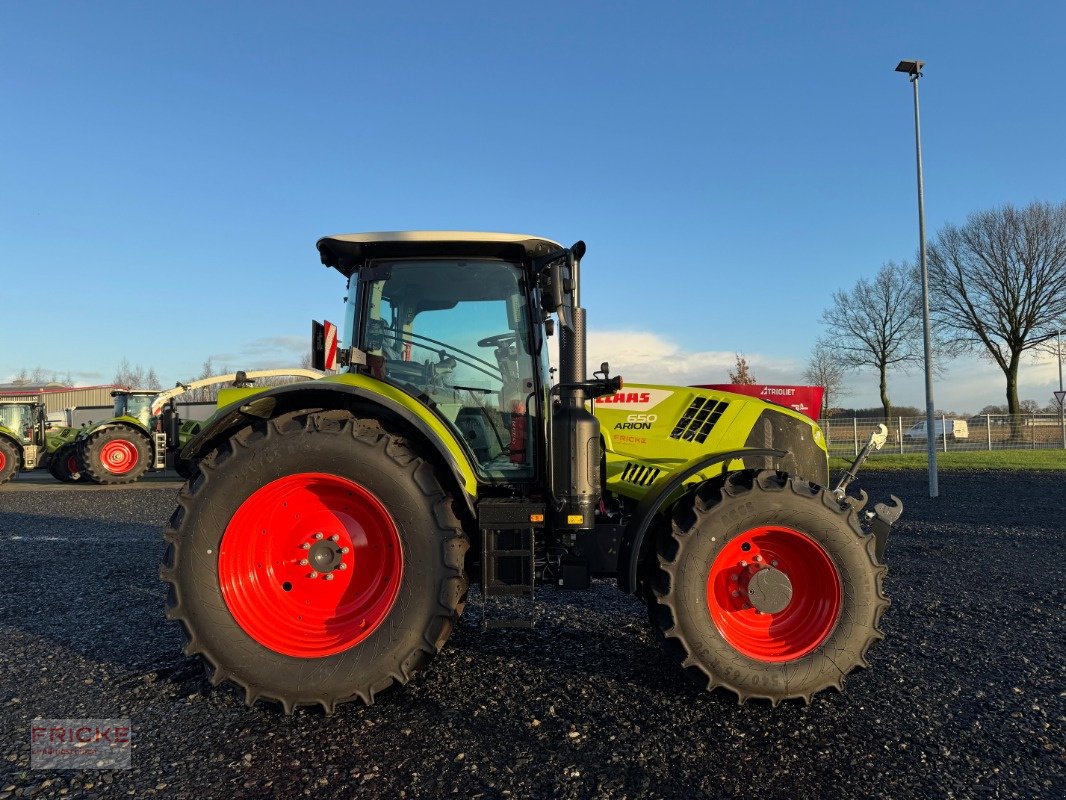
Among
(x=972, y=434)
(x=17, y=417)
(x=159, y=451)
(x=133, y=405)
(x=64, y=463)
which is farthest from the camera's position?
(x=972, y=434)

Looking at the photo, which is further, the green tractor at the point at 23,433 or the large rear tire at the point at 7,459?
the green tractor at the point at 23,433

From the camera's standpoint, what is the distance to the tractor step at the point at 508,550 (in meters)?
2.94

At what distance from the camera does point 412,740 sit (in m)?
2.53

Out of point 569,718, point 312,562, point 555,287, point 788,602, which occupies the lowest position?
point 569,718

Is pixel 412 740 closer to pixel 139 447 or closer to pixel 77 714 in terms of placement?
pixel 77 714

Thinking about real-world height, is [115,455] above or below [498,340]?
below

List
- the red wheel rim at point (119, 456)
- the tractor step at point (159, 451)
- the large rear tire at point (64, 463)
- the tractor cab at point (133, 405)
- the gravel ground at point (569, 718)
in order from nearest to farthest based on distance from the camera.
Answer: the gravel ground at point (569, 718) < the red wheel rim at point (119, 456) < the tractor step at point (159, 451) < the tractor cab at point (133, 405) < the large rear tire at point (64, 463)

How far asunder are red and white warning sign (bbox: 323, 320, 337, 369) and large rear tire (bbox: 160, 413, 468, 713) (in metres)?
0.39

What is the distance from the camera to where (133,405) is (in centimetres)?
1562

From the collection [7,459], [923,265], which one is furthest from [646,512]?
[7,459]

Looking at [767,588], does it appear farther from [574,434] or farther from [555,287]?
[555,287]

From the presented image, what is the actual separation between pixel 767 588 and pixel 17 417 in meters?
17.7

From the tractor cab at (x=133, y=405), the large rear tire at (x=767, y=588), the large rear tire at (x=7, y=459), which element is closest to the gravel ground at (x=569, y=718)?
the large rear tire at (x=767, y=588)

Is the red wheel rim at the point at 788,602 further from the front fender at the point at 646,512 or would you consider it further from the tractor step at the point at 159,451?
the tractor step at the point at 159,451
